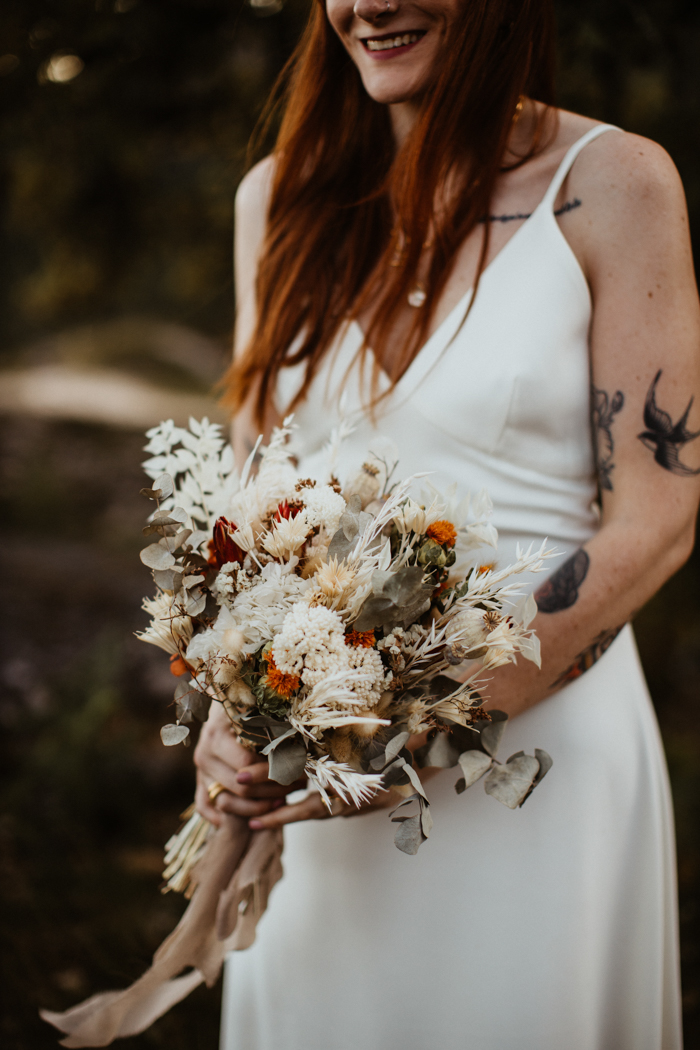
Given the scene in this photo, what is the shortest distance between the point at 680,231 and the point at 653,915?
121 cm

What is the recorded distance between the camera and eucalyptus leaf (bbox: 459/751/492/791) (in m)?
0.96

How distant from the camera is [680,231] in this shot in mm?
1191

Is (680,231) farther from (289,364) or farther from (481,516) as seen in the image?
(289,364)

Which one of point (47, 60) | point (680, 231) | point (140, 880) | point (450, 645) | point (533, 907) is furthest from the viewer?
point (140, 880)

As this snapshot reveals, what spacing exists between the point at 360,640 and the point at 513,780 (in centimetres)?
29

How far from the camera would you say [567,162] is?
1.28 metres

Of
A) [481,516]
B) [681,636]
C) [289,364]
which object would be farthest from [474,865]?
[681,636]

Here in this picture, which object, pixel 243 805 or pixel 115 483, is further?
pixel 115 483

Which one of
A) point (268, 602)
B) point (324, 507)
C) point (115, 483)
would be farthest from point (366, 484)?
point (115, 483)

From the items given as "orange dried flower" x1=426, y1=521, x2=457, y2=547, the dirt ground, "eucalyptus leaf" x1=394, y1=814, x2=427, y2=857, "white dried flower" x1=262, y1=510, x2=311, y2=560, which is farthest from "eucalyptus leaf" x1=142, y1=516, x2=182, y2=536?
the dirt ground

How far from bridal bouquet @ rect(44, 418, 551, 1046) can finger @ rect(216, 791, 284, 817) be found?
0.26m

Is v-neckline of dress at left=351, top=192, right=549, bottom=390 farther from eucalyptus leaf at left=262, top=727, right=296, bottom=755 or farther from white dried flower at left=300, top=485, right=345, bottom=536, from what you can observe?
eucalyptus leaf at left=262, top=727, right=296, bottom=755

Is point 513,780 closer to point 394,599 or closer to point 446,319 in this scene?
point 394,599

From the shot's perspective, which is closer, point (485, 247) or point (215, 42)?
point (485, 247)
